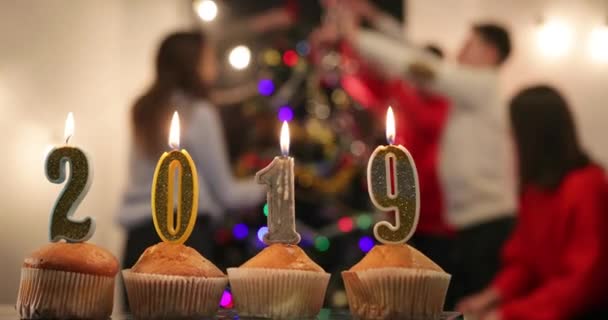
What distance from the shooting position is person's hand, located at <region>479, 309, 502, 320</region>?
104 inches

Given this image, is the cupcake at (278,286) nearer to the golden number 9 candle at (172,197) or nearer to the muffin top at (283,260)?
the muffin top at (283,260)

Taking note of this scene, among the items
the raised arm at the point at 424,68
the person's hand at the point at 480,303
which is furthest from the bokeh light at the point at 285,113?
the person's hand at the point at 480,303

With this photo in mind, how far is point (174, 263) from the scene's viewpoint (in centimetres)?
124

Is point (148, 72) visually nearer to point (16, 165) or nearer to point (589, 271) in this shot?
point (16, 165)

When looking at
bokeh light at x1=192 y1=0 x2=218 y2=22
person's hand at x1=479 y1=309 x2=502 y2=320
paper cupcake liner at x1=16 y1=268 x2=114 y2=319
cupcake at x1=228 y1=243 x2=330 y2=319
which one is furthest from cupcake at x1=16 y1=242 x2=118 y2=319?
bokeh light at x1=192 y1=0 x2=218 y2=22

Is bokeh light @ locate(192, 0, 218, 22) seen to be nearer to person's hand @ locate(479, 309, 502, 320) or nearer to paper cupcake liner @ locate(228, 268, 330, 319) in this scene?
person's hand @ locate(479, 309, 502, 320)

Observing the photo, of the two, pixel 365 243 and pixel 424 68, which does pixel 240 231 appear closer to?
pixel 365 243

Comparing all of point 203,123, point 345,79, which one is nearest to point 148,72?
point 203,123

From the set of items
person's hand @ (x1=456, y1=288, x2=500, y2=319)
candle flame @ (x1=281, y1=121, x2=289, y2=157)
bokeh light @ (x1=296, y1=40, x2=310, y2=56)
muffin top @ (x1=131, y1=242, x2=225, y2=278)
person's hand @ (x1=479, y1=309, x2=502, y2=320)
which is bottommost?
person's hand @ (x1=479, y1=309, x2=502, y2=320)

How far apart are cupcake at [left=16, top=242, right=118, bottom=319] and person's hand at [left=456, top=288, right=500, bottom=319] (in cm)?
184

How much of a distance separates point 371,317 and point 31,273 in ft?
1.91

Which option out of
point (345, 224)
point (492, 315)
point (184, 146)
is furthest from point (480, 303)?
point (184, 146)

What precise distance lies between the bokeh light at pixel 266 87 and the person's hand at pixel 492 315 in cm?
136

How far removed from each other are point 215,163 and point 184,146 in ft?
0.50
